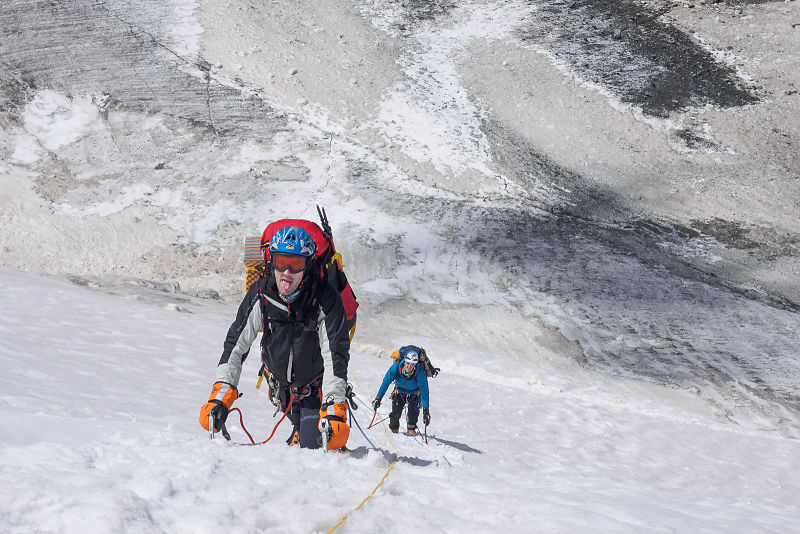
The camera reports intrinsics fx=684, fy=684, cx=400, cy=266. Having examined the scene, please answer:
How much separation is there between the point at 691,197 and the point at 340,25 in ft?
50.0

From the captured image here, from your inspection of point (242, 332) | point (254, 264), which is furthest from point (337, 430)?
point (254, 264)

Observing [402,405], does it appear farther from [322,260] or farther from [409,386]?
[322,260]

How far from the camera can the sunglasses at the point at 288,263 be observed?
4.50 meters

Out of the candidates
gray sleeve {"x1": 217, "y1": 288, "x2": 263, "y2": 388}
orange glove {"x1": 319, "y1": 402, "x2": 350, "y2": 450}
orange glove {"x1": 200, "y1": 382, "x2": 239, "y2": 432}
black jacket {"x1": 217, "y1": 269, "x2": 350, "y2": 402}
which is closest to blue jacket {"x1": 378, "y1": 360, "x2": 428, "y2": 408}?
black jacket {"x1": 217, "y1": 269, "x2": 350, "y2": 402}

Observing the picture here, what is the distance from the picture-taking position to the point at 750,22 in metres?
29.0

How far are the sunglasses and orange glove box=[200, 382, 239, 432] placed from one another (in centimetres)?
93

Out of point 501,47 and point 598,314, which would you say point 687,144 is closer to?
point 501,47

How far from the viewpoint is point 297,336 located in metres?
4.81

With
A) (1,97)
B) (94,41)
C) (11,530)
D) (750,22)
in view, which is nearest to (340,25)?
(94,41)

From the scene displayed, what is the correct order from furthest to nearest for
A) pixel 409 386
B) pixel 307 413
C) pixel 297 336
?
pixel 409 386, pixel 307 413, pixel 297 336

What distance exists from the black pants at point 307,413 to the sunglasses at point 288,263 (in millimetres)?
1025

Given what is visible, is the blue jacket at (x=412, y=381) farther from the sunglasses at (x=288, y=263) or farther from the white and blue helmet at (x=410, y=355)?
the sunglasses at (x=288, y=263)

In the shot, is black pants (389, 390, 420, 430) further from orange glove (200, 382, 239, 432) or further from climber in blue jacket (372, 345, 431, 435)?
orange glove (200, 382, 239, 432)

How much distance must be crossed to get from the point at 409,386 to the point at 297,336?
15.8ft
